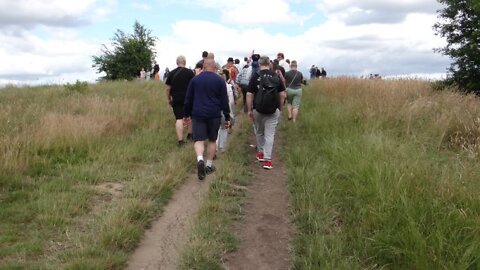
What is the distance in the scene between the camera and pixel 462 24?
52.5 feet

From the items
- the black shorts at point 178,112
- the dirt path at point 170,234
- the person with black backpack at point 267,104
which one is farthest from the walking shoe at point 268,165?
the black shorts at point 178,112

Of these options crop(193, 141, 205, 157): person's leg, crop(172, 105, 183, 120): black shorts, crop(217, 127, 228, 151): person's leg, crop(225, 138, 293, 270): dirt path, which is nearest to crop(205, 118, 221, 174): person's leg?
crop(193, 141, 205, 157): person's leg

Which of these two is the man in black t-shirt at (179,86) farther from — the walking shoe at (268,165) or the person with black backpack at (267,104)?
the walking shoe at (268,165)

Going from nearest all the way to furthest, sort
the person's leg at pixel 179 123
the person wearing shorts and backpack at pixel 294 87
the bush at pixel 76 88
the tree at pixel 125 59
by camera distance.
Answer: the person's leg at pixel 179 123 < the person wearing shorts and backpack at pixel 294 87 < the bush at pixel 76 88 < the tree at pixel 125 59

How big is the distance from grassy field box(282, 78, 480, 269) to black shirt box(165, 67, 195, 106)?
2.56 metres

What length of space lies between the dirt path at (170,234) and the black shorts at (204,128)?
1044 millimetres

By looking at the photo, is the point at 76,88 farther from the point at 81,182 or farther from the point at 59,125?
the point at 81,182

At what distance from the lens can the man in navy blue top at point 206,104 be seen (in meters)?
7.14

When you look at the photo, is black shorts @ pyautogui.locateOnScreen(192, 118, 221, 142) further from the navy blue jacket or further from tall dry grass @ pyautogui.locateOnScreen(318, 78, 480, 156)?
tall dry grass @ pyautogui.locateOnScreen(318, 78, 480, 156)

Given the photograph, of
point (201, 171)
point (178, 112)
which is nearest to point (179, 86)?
point (178, 112)

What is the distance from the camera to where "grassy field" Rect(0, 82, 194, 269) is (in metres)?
4.31

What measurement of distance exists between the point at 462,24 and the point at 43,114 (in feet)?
47.0

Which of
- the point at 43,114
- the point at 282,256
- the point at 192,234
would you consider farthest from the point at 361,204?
the point at 43,114

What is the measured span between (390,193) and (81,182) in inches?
168
